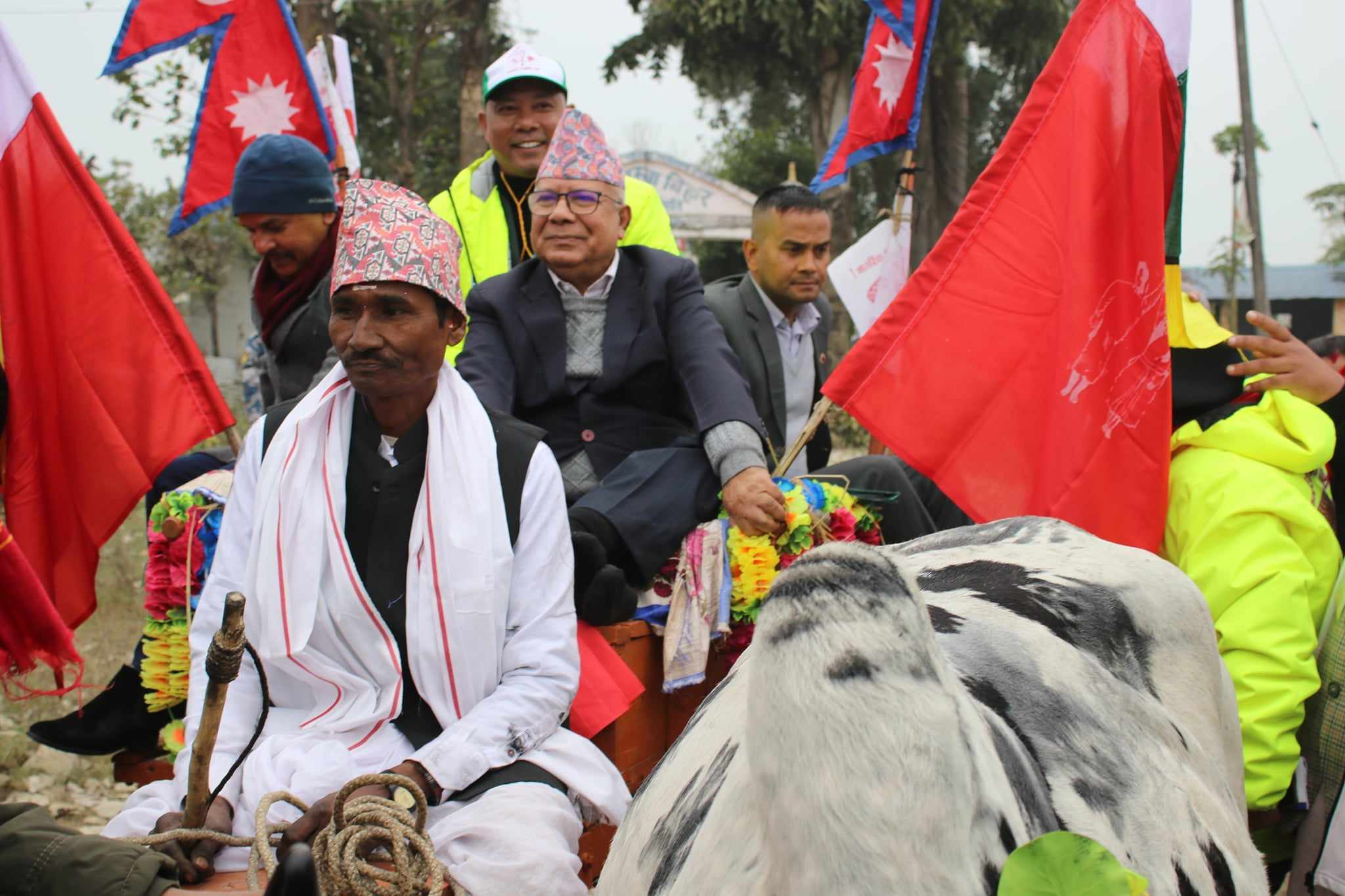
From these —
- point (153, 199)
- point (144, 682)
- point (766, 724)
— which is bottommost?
point (144, 682)

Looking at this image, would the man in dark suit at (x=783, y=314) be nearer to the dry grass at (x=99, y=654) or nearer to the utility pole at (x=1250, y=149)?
the dry grass at (x=99, y=654)

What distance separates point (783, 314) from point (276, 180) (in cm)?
208

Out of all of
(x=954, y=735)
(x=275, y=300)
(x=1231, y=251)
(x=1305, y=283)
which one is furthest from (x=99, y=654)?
(x=1305, y=283)

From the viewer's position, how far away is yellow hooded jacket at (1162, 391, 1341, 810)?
2.73m

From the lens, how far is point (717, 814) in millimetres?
1501

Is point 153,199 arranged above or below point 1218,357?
above

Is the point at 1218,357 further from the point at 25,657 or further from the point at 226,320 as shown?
the point at 226,320

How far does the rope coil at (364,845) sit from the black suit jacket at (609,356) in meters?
1.64

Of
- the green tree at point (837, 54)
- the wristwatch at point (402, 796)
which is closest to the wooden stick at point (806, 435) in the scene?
the wristwatch at point (402, 796)

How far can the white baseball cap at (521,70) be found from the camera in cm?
452

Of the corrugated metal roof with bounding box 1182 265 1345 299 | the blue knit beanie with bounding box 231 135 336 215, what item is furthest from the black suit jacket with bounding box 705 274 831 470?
the corrugated metal roof with bounding box 1182 265 1345 299

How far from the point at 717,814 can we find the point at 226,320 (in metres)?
37.2

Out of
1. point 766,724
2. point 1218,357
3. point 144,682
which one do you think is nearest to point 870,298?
point 1218,357

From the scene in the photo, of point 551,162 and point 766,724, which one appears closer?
point 766,724
